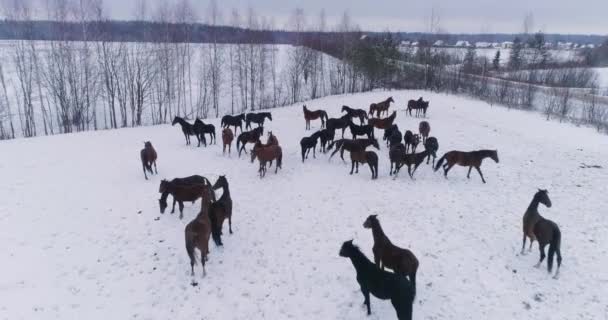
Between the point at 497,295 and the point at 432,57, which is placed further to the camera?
the point at 432,57

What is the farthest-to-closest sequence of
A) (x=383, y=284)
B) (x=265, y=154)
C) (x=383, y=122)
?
(x=383, y=122)
(x=265, y=154)
(x=383, y=284)

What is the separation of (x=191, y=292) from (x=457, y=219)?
736 centimetres

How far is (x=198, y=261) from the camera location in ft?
24.4

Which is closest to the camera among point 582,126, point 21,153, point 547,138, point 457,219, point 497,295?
point 497,295

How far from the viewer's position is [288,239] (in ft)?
27.7

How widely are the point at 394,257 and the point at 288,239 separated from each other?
3.04m

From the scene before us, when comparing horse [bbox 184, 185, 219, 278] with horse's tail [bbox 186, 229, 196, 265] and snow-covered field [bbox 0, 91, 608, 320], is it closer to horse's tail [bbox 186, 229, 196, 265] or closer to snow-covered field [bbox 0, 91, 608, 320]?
horse's tail [bbox 186, 229, 196, 265]

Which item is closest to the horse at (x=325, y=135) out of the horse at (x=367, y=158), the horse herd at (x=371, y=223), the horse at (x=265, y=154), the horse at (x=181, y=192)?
the horse herd at (x=371, y=223)

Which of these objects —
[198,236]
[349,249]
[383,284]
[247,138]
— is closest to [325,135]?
[247,138]

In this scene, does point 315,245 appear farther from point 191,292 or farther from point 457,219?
point 457,219

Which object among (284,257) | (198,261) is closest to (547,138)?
(284,257)

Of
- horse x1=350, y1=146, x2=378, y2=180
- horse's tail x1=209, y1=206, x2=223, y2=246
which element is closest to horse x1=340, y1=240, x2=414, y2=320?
horse's tail x1=209, y1=206, x2=223, y2=246

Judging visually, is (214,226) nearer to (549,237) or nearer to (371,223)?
(371,223)

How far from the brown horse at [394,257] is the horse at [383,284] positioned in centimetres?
75
